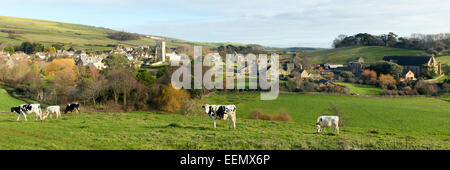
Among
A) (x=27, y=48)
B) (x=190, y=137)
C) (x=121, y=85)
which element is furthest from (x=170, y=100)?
(x=27, y=48)

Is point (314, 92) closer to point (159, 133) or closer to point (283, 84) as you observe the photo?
point (283, 84)

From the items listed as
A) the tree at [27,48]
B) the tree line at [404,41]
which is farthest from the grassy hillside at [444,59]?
the tree at [27,48]

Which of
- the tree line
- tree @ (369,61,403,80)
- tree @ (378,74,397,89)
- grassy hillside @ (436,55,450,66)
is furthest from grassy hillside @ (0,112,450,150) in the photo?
the tree line

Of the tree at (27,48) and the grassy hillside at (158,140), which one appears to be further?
the tree at (27,48)

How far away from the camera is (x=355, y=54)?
119562 mm

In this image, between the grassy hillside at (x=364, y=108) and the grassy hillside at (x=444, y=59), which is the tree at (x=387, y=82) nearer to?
the grassy hillside at (x=364, y=108)

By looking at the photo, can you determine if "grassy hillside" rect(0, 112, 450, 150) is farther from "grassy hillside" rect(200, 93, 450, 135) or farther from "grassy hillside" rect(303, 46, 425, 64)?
"grassy hillside" rect(303, 46, 425, 64)

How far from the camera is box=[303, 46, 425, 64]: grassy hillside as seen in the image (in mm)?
110375

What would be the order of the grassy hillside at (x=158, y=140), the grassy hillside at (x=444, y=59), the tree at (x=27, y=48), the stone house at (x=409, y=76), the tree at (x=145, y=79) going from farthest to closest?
the tree at (x=27, y=48) < the grassy hillside at (x=444, y=59) < the stone house at (x=409, y=76) < the tree at (x=145, y=79) < the grassy hillside at (x=158, y=140)

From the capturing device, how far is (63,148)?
11000 millimetres

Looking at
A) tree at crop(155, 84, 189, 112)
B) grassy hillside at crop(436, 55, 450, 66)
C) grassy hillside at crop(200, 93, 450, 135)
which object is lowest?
grassy hillside at crop(200, 93, 450, 135)

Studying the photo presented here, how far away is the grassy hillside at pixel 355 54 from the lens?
110 metres

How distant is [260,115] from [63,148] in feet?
83.3
